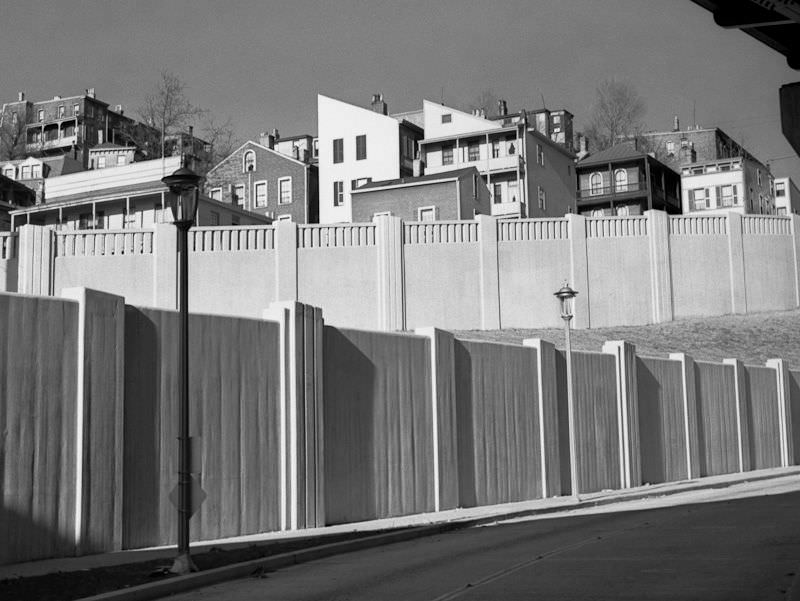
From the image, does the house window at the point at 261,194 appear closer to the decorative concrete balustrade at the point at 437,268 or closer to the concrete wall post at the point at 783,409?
the decorative concrete balustrade at the point at 437,268

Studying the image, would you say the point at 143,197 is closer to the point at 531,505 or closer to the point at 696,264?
the point at 696,264

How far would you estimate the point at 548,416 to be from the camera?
24.8m

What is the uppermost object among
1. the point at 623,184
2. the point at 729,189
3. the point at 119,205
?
the point at 729,189

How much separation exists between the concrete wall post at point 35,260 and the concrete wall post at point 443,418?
23.1m

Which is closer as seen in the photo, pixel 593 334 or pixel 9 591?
pixel 9 591

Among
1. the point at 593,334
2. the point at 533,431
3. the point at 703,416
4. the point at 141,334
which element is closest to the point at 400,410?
the point at 533,431

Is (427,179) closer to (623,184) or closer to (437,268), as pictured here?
(437,268)

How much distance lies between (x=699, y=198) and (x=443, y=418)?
88.6 meters

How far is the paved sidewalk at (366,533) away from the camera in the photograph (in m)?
12.5

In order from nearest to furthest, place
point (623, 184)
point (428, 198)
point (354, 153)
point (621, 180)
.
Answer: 1. point (428, 198)
2. point (354, 153)
3. point (623, 184)
4. point (621, 180)

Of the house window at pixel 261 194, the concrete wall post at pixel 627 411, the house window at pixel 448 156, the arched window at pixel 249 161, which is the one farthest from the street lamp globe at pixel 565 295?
the arched window at pixel 249 161

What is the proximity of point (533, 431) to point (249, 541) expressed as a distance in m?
9.96

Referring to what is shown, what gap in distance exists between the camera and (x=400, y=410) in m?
20.4

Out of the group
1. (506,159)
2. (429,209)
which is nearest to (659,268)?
(429,209)
